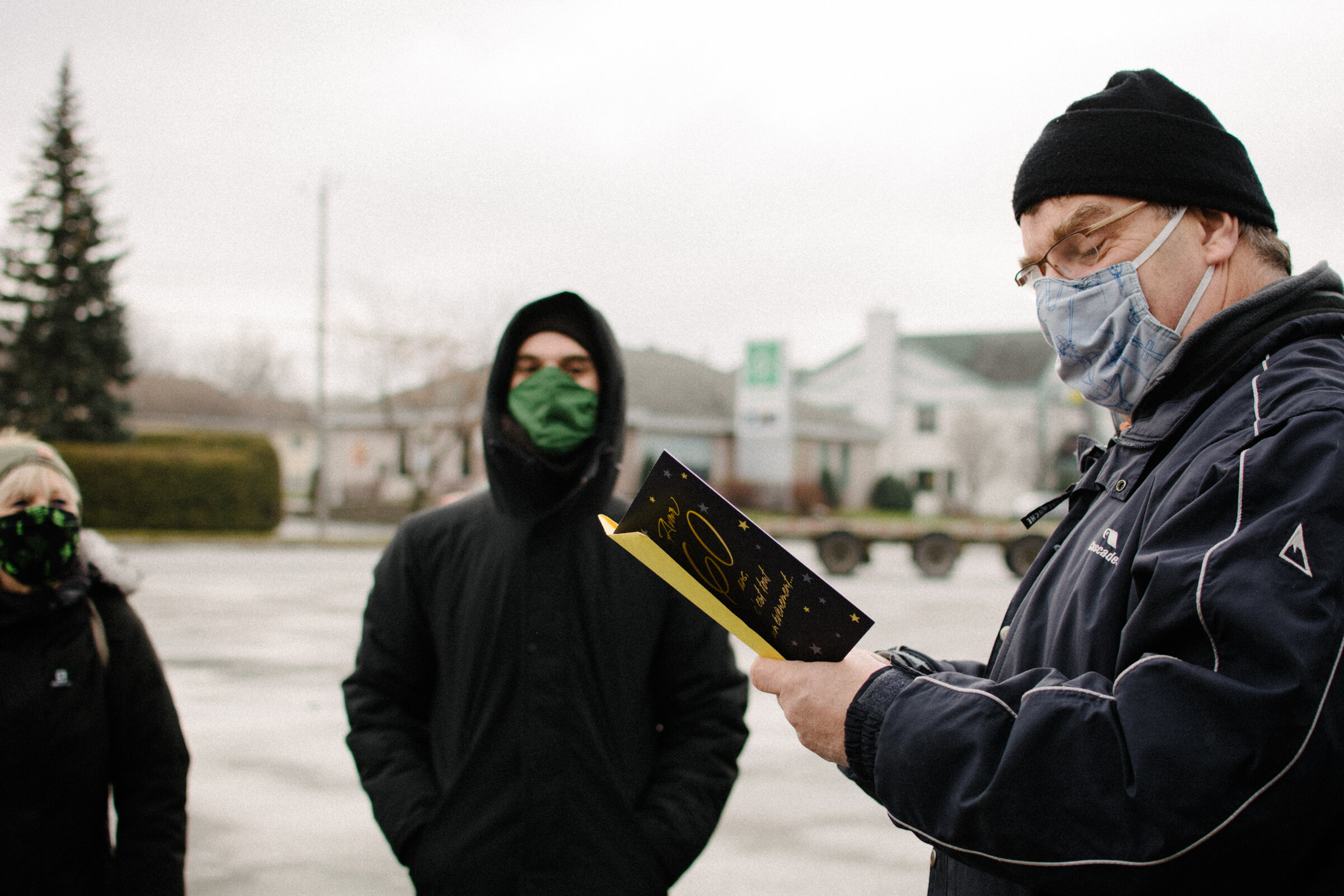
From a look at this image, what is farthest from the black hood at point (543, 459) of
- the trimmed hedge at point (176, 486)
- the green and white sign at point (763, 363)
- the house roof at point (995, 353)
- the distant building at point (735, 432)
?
the house roof at point (995, 353)

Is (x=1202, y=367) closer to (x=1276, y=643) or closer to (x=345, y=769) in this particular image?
(x=1276, y=643)

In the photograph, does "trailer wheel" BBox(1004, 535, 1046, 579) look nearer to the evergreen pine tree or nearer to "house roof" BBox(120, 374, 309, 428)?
the evergreen pine tree

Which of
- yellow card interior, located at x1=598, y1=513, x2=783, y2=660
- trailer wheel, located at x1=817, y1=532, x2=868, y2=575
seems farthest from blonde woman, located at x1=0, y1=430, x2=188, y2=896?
trailer wheel, located at x1=817, y1=532, x2=868, y2=575

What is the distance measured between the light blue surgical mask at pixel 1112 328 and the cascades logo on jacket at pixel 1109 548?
36 cm

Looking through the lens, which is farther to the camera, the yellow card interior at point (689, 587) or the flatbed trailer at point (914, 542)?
the flatbed trailer at point (914, 542)

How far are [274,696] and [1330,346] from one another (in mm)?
8813

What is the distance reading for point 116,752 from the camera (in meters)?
2.73

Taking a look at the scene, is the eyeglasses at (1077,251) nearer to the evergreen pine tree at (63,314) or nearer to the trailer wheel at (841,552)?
the trailer wheel at (841,552)

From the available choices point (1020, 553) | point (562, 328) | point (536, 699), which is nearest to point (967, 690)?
point (536, 699)

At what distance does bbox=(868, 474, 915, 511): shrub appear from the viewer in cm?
4500

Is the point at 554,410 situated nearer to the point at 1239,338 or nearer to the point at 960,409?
the point at 1239,338

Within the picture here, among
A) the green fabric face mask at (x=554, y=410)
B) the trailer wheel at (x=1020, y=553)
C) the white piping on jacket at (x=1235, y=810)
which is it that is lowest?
the trailer wheel at (x=1020, y=553)

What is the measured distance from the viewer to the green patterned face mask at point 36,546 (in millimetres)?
2637

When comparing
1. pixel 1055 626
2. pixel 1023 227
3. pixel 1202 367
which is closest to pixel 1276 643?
pixel 1055 626
